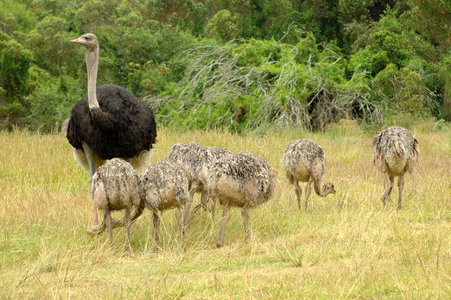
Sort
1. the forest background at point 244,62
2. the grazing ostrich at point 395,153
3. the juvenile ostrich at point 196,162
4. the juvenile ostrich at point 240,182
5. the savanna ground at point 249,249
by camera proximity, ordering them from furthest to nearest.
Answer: the forest background at point 244,62 → the grazing ostrich at point 395,153 → the juvenile ostrich at point 196,162 → the juvenile ostrich at point 240,182 → the savanna ground at point 249,249

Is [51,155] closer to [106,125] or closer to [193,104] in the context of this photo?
[106,125]

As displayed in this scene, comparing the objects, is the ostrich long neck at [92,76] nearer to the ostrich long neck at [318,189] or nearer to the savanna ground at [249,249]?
the savanna ground at [249,249]

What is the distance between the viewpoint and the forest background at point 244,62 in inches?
591

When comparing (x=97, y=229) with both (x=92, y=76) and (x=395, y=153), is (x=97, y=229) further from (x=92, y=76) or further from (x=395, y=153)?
(x=395, y=153)

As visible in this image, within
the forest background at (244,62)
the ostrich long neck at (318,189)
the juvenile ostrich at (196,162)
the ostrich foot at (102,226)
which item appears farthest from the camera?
the forest background at (244,62)

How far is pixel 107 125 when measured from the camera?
7.74m

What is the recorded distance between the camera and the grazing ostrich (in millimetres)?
6863

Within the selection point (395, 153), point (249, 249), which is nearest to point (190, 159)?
point (249, 249)

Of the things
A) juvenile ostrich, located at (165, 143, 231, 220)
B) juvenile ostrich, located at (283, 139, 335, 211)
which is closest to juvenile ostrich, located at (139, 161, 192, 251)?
juvenile ostrich, located at (165, 143, 231, 220)

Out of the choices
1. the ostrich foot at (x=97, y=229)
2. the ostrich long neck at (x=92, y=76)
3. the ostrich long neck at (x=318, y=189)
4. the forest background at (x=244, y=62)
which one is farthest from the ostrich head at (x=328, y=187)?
the forest background at (x=244, y=62)

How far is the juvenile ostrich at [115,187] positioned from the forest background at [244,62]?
8.61 meters

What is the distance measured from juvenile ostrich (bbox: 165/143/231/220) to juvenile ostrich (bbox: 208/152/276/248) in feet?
2.08

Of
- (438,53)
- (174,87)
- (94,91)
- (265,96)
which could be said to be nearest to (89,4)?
(174,87)

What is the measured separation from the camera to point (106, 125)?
7.73 metres
